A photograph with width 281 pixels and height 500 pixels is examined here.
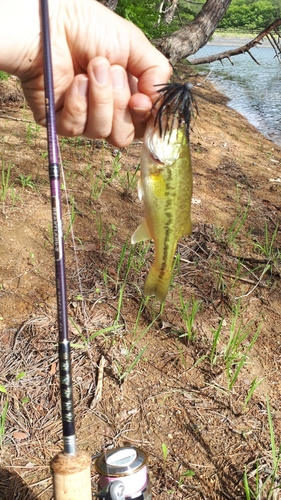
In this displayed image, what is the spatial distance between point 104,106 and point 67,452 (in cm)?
120

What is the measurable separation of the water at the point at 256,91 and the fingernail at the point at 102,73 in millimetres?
8760

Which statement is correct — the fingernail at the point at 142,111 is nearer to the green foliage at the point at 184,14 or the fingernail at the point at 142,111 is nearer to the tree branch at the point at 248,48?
the tree branch at the point at 248,48

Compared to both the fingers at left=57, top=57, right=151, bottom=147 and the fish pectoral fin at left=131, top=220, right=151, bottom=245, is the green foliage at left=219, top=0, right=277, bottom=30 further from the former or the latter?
the fish pectoral fin at left=131, top=220, right=151, bottom=245

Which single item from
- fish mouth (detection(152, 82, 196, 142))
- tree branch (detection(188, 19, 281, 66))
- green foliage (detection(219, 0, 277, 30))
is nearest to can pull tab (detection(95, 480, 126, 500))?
fish mouth (detection(152, 82, 196, 142))

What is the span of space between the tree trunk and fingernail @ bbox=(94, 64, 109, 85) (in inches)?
191

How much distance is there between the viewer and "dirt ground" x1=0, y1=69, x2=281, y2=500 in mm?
2264

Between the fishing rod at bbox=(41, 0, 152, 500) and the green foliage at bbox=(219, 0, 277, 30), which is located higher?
the fishing rod at bbox=(41, 0, 152, 500)

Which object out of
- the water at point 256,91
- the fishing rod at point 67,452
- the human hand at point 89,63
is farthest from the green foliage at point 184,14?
the fishing rod at point 67,452

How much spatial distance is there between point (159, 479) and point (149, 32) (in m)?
5.43

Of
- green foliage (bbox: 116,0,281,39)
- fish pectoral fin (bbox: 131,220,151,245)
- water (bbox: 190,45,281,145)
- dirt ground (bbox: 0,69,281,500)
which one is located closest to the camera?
fish pectoral fin (bbox: 131,220,151,245)

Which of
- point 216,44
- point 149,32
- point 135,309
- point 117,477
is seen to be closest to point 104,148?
point 149,32

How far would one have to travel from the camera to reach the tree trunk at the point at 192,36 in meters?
6.19

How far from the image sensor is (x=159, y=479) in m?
2.22

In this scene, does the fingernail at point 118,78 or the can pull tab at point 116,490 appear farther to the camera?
the fingernail at point 118,78
